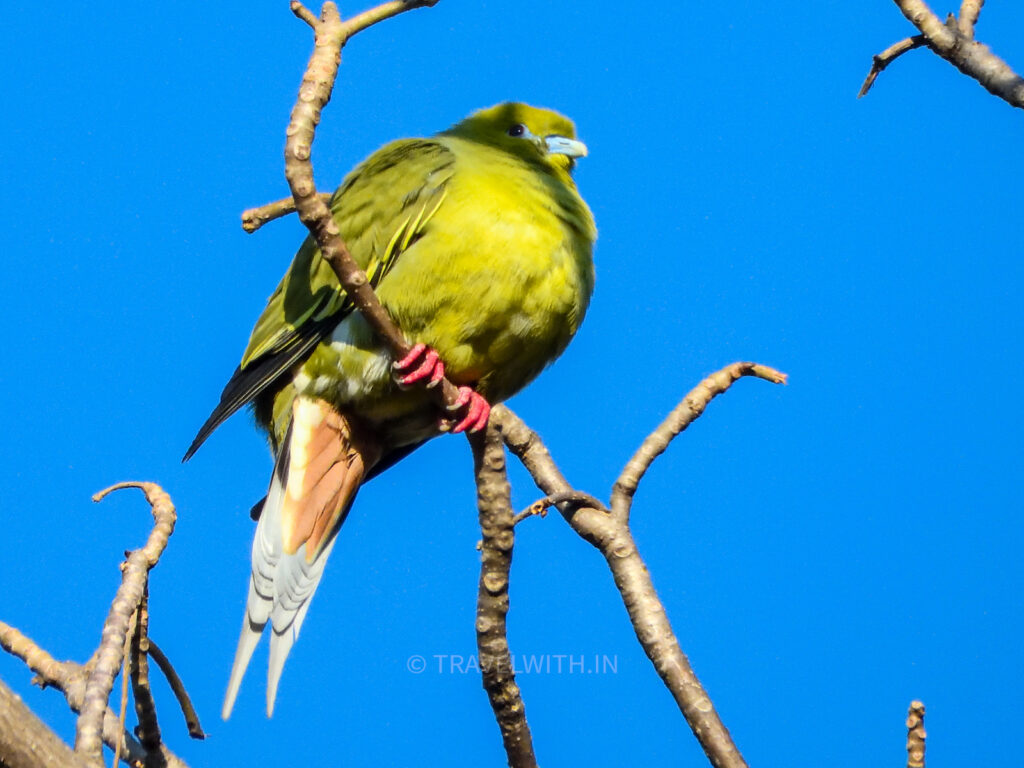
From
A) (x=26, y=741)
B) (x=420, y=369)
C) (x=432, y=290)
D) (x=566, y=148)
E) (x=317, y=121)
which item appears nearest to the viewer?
(x=26, y=741)

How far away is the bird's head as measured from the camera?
4.27 m

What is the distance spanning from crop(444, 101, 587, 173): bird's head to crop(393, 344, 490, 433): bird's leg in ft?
3.55

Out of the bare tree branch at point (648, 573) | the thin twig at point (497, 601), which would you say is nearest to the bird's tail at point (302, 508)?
the bare tree branch at point (648, 573)

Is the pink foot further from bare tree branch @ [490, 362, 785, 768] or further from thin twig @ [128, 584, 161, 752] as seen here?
thin twig @ [128, 584, 161, 752]

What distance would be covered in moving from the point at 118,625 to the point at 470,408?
1.32 meters

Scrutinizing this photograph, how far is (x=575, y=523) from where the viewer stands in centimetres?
301

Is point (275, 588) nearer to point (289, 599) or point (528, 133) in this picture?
point (289, 599)

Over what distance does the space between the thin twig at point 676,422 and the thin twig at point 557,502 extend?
66 millimetres

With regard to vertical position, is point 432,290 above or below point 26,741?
above

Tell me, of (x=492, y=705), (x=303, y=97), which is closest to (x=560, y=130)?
(x=303, y=97)

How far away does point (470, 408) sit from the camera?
133 inches

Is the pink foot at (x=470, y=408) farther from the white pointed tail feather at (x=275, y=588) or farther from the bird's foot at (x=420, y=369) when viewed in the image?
the white pointed tail feather at (x=275, y=588)

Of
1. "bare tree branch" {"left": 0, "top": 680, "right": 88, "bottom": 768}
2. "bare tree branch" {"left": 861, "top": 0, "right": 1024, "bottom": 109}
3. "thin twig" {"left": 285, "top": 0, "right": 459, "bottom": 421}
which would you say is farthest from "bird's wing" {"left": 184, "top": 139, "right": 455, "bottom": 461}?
"bare tree branch" {"left": 0, "top": 680, "right": 88, "bottom": 768}

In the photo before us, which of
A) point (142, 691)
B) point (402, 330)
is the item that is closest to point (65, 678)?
point (142, 691)
